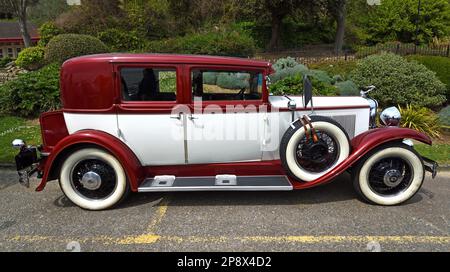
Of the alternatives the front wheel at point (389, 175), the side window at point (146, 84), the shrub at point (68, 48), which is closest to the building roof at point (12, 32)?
the shrub at point (68, 48)

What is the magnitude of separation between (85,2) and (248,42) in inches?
498

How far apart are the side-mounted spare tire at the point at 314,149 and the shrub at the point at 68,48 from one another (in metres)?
11.7

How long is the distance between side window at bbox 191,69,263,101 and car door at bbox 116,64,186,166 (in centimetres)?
23

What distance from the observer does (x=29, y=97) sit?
27.8ft

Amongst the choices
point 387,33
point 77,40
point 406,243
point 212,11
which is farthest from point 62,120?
point 387,33

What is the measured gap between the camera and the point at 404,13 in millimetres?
22250

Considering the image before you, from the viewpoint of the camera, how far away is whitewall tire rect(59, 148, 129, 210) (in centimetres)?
371

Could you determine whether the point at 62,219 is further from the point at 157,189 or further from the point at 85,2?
the point at 85,2

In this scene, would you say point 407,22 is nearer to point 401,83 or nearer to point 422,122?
point 401,83

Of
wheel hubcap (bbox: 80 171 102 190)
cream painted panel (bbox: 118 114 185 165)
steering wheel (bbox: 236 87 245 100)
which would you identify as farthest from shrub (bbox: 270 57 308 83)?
wheel hubcap (bbox: 80 171 102 190)

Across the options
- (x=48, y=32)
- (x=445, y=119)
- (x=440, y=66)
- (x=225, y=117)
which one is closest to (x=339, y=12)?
(x=440, y=66)

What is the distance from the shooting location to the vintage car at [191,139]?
3.69 m

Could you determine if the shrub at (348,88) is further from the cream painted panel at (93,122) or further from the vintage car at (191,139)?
the cream painted panel at (93,122)
